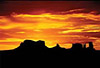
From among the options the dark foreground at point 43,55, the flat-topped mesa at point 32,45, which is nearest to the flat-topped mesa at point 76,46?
the dark foreground at point 43,55

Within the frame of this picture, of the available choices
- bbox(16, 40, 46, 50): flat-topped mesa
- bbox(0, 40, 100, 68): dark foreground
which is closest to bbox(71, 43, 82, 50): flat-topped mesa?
bbox(0, 40, 100, 68): dark foreground

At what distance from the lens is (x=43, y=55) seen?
127m

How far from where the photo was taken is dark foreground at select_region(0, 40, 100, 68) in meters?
119

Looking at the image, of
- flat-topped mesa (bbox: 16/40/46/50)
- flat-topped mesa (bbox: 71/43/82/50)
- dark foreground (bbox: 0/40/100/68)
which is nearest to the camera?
dark foreground (bbox: 0/40/100/68)

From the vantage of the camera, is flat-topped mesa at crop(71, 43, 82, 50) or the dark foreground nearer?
the dark foreground

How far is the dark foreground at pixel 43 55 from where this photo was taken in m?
119

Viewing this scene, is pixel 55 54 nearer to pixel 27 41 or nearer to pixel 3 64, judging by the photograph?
pixel 27 41

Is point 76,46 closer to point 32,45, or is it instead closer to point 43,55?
point 43,55

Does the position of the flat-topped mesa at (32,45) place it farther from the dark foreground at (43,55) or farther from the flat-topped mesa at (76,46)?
the flat-topped mesa at (76,46)

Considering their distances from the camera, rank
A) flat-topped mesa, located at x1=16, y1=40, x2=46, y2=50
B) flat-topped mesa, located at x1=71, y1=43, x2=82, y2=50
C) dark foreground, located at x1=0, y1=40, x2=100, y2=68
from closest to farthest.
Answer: dark foreground, located at x1=0, y1=40, x2=100, y2=68 → flat-topped mesa, located at x1=16, y1=40, x2=46, y2=50 → flat-topped mesa, located at x1=71, y1=43, x2=82, y2=50

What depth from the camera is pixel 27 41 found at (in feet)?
431

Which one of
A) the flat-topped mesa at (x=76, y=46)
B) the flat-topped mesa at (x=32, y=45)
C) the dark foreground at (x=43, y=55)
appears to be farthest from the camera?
the flat-topped mesa at (x=76, y=46)

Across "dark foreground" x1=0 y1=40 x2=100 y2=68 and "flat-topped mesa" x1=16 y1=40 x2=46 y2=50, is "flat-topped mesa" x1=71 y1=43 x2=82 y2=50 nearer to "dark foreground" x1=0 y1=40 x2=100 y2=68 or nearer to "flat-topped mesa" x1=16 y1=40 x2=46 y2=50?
"dark foreground" x1=0 y1=40 x2=100 y2=68

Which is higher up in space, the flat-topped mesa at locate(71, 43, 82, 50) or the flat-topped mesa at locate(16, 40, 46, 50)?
the flat-topped mesa at locate(16, 40, 46, 50)
